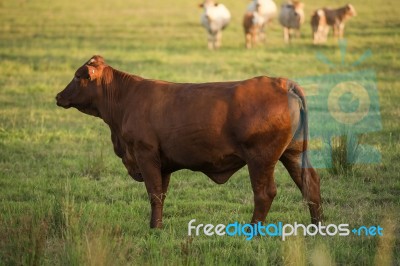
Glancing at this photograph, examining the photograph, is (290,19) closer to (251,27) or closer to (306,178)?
(251,27)

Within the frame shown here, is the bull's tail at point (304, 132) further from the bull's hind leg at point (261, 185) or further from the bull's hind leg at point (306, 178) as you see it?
the bull's hind leg at point (261, 185)

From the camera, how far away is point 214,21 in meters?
Result: 21.5

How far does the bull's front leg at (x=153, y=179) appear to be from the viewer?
6355 mm

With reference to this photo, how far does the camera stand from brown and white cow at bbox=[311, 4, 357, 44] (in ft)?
71.2

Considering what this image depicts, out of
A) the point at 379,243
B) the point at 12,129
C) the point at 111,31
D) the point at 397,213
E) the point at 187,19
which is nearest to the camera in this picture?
the point at 379,243

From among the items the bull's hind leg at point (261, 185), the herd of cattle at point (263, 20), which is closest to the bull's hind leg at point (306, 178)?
the bull's hind leg at point (261, 185)

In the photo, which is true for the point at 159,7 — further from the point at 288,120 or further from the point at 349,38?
the point at 288,120

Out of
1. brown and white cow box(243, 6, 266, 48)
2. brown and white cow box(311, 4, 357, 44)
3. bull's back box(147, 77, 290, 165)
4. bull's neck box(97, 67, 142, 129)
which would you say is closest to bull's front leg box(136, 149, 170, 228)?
bull's back box(147, 77, 290, 165)

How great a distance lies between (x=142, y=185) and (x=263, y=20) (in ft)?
48.5

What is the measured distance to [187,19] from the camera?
28.8m

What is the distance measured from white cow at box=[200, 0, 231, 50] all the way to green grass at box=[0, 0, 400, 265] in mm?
832

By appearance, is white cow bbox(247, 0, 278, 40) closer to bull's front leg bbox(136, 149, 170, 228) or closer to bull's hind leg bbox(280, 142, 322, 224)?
bull's hind leg bbox(280, 142, 322, 224)

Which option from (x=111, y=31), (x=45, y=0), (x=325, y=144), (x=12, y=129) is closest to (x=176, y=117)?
(x=325, y=144)

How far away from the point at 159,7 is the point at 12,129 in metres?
23.7
